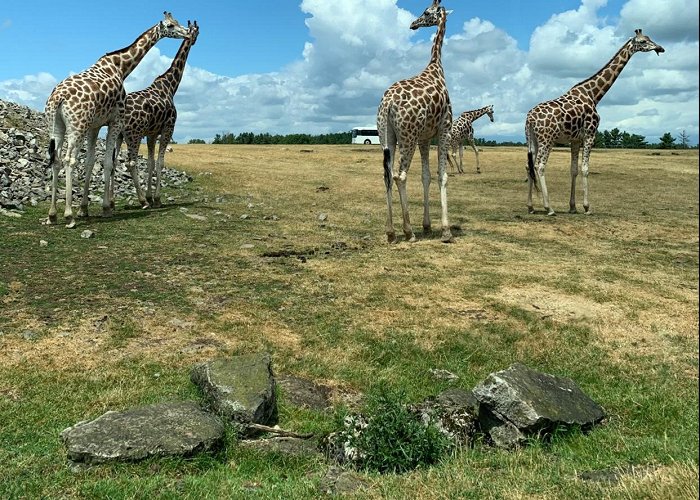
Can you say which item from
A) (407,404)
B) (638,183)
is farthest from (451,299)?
(638,183)

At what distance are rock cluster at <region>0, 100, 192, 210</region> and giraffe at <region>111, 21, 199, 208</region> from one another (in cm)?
177

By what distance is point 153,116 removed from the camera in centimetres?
1662

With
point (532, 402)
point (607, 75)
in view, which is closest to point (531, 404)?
point (532, 402)

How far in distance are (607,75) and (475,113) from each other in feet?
47.2

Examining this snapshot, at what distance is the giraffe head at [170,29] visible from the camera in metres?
17.2

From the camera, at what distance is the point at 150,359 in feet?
22.4

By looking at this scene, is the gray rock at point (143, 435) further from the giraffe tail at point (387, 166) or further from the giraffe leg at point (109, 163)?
the giraffe leg at point (109, 163)

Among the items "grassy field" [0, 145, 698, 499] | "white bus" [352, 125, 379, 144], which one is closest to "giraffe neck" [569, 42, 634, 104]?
"grassy field" [0, 145, 698, 499]

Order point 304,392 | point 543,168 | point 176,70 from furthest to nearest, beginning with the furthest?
point 176,70 → point 543,168 → point 304,392

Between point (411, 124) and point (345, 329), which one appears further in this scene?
point (411, 124)

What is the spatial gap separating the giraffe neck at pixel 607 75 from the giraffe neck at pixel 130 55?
482 inches

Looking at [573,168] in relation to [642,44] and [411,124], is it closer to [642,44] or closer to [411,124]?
[642,44]

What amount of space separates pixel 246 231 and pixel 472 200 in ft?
31.1

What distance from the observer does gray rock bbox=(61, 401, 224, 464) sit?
15.5ft
